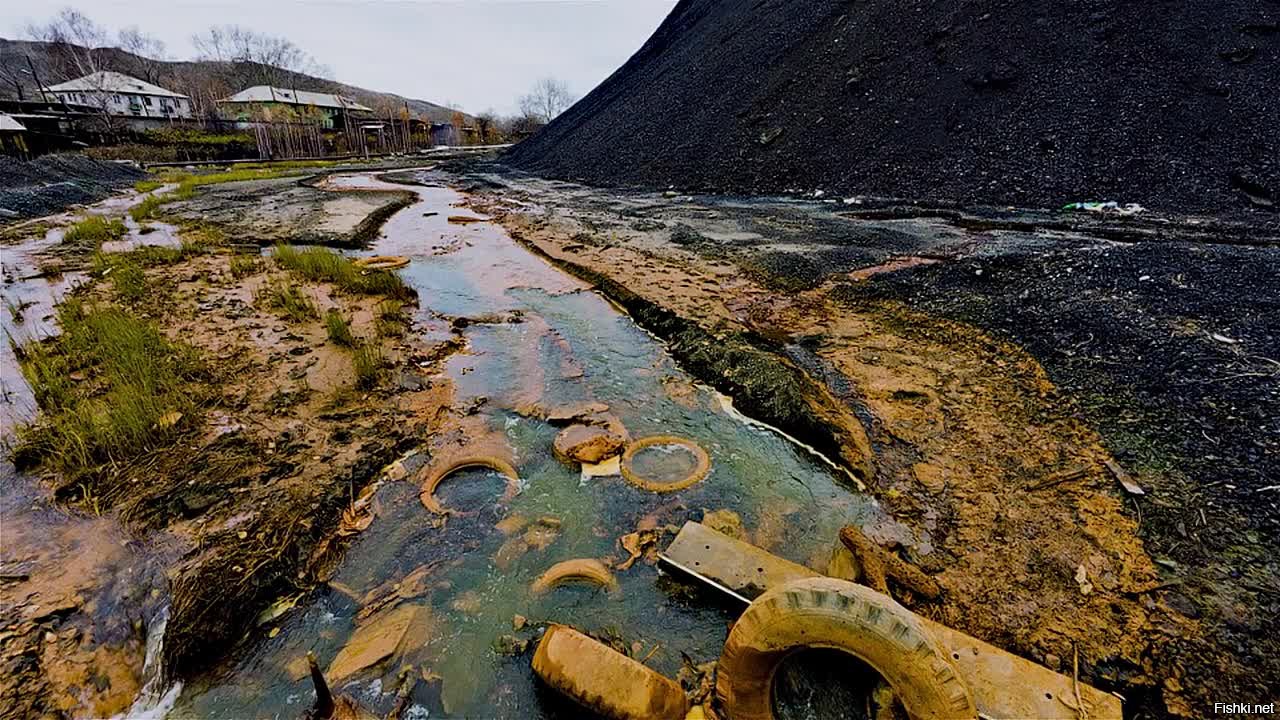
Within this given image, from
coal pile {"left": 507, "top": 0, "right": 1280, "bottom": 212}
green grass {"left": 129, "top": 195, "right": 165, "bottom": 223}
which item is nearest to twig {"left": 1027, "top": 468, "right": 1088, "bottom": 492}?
coal pile {"left": 507, "top": 0, "right": 1280, "bottom": 212}

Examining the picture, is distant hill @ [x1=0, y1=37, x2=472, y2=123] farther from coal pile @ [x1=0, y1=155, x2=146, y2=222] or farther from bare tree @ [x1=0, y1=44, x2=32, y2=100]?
coal pile @ [x1=0, y1=155, x2=146, y2=222]

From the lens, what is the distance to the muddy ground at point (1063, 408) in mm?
2197

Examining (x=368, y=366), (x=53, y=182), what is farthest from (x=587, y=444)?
(x=53, y=182)

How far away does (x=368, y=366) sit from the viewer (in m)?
4.50

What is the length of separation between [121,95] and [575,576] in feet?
203

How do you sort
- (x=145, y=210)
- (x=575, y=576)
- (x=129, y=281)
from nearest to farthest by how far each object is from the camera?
(x=575, y=576) < (x=129, y=281) < (x=145, y=210)

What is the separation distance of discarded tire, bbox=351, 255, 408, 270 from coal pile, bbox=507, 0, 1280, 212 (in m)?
9.47

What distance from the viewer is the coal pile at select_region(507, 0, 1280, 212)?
10.0m

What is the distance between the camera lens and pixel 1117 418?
3.40 m

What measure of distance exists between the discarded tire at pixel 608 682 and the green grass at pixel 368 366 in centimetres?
322

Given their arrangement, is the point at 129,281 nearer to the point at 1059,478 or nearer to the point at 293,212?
the point at 293,212

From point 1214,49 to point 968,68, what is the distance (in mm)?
4691

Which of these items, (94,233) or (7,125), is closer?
(94,233)

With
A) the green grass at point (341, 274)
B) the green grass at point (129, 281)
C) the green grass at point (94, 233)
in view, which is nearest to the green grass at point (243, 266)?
the green grass at point (341, 274)
